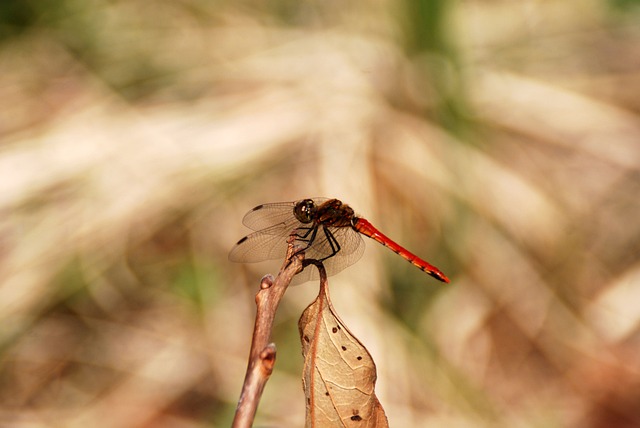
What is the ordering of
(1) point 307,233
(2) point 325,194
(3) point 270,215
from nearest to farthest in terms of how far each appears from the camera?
(1) point 307,233, (3) point 270,215, (2) point 325,194

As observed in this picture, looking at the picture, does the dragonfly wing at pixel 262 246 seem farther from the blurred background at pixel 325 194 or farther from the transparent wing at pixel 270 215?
the blurred background at pixel 325 194

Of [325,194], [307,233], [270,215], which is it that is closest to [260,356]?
[307,233]

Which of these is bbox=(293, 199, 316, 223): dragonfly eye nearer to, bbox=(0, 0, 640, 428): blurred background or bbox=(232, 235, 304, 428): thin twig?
bbox=(232, 235, 304, 428): thin twig

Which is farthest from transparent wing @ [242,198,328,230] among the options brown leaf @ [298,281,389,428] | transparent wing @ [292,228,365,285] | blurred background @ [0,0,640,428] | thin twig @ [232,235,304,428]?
blurred background @ [0,0,640,428]

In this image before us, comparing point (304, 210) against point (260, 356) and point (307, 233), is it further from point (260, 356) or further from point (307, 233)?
point (260, 356)

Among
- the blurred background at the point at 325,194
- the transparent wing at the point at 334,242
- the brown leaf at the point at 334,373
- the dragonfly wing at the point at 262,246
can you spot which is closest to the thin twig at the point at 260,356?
the brown leaf at the point at 334,373

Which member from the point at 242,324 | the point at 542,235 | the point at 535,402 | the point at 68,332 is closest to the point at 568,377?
the point at 535,402

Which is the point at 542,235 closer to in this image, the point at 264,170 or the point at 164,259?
the point at 264,170
